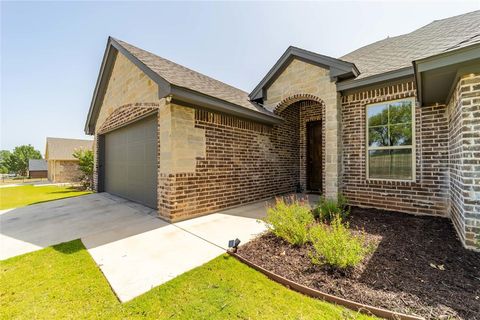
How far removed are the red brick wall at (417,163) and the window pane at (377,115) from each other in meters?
0.17

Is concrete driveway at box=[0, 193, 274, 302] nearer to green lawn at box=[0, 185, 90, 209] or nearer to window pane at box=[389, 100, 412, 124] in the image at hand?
green lawn at box=[0, 185, 90, 209]

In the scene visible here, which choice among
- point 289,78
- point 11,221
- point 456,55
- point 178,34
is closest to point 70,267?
point 11,221

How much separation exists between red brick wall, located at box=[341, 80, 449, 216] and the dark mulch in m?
1.03

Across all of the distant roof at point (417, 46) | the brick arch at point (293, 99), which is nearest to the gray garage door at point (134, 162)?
the brick arch at point (293, 99)

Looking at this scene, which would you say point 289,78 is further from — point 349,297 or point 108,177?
point 108,177

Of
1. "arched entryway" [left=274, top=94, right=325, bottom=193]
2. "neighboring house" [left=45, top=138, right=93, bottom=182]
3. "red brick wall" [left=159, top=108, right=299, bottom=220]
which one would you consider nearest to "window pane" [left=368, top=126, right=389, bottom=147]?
"arched entryway" [left=274, top=94, right=325, bottom=193]

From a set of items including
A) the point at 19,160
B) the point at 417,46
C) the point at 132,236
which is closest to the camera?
the point at 132,236

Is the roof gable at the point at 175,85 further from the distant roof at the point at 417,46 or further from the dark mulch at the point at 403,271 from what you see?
the dark mulch at the point at 403,271

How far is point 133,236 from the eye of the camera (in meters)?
4.06

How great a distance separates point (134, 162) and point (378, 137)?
8.03m

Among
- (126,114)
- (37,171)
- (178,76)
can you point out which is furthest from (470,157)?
(37,171)

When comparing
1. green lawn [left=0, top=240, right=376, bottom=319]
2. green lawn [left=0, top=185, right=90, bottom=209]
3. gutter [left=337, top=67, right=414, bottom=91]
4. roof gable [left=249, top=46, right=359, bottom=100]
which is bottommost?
green lawn [left=0, top=185, right=90, bottom=209]

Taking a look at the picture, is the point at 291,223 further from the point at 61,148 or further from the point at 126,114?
the point at 61,148

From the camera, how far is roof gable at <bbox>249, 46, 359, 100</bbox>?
578 cm
